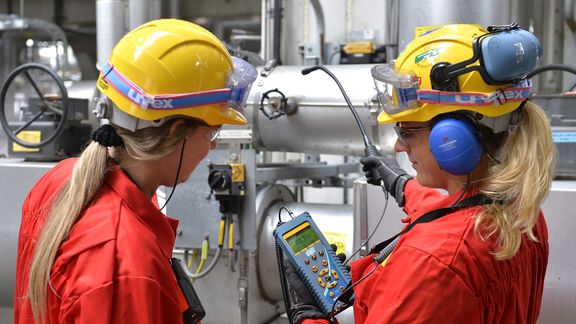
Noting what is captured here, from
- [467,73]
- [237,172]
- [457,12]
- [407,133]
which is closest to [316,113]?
[237,172]

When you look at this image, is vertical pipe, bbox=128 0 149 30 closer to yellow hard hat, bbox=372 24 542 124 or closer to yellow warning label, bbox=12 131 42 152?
yellow warning label, bbox=12 131 42 152

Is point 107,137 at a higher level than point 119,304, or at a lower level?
higher

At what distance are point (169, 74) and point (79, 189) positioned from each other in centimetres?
22

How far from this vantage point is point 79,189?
35.8 inches

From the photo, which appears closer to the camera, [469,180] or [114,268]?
[114,268]

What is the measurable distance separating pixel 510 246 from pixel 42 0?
5.31 metres

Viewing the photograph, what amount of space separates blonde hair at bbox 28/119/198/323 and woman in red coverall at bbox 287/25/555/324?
0.39 metres

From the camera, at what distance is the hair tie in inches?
37.1

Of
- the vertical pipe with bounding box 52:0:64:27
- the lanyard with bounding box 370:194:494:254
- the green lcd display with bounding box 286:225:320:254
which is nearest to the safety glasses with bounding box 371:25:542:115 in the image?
the lanyard with bounding box 370:194:494:254

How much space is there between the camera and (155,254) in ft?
2.85

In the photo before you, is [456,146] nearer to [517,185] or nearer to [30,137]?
[517,185]

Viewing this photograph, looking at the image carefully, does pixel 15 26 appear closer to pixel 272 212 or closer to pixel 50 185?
pixel 272 212

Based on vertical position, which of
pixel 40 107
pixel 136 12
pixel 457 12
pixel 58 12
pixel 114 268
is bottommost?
pixel 114 268

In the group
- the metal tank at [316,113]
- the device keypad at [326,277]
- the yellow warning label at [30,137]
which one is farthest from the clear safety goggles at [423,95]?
the yellow warning label at [30,137]
